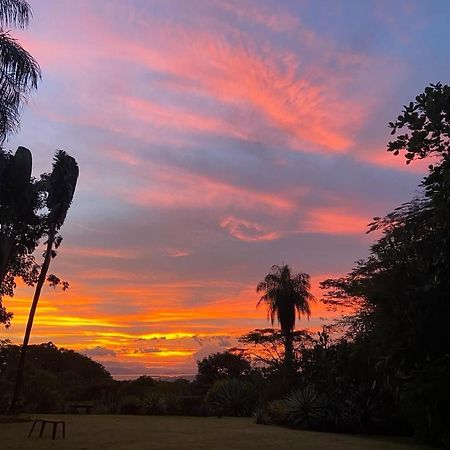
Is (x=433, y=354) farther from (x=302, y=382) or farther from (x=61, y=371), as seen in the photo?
(x=61, y=371)

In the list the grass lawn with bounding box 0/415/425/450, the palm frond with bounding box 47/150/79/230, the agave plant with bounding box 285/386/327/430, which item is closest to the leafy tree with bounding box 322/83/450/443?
the grass lawn with bounding box 0/415/425/450

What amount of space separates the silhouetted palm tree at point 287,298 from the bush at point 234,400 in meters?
9.27

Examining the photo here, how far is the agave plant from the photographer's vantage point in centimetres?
1802

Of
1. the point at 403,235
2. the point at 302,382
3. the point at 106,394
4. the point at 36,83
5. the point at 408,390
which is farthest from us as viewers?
the point at 106,394

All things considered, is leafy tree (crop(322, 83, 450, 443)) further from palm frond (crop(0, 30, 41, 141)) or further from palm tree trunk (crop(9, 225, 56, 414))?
palm tree trunk (crop(9, 225, 56, 414))

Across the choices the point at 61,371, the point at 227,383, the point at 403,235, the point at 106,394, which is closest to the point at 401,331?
the point at 403,235

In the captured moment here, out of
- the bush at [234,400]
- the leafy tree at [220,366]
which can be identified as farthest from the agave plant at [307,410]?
the leafy tree at [220,366]

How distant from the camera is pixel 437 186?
911cm

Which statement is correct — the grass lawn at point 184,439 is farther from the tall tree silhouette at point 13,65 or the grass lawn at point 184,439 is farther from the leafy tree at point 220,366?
the leafy tree at point 220,366

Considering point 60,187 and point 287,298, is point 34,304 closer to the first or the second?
point 60,187

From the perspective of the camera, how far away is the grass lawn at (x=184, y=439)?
12.5 metres

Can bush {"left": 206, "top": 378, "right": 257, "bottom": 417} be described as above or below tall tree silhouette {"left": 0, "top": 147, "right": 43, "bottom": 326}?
below

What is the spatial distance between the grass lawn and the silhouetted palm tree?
17.4 meters

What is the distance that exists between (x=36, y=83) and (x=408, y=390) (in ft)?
35.0
